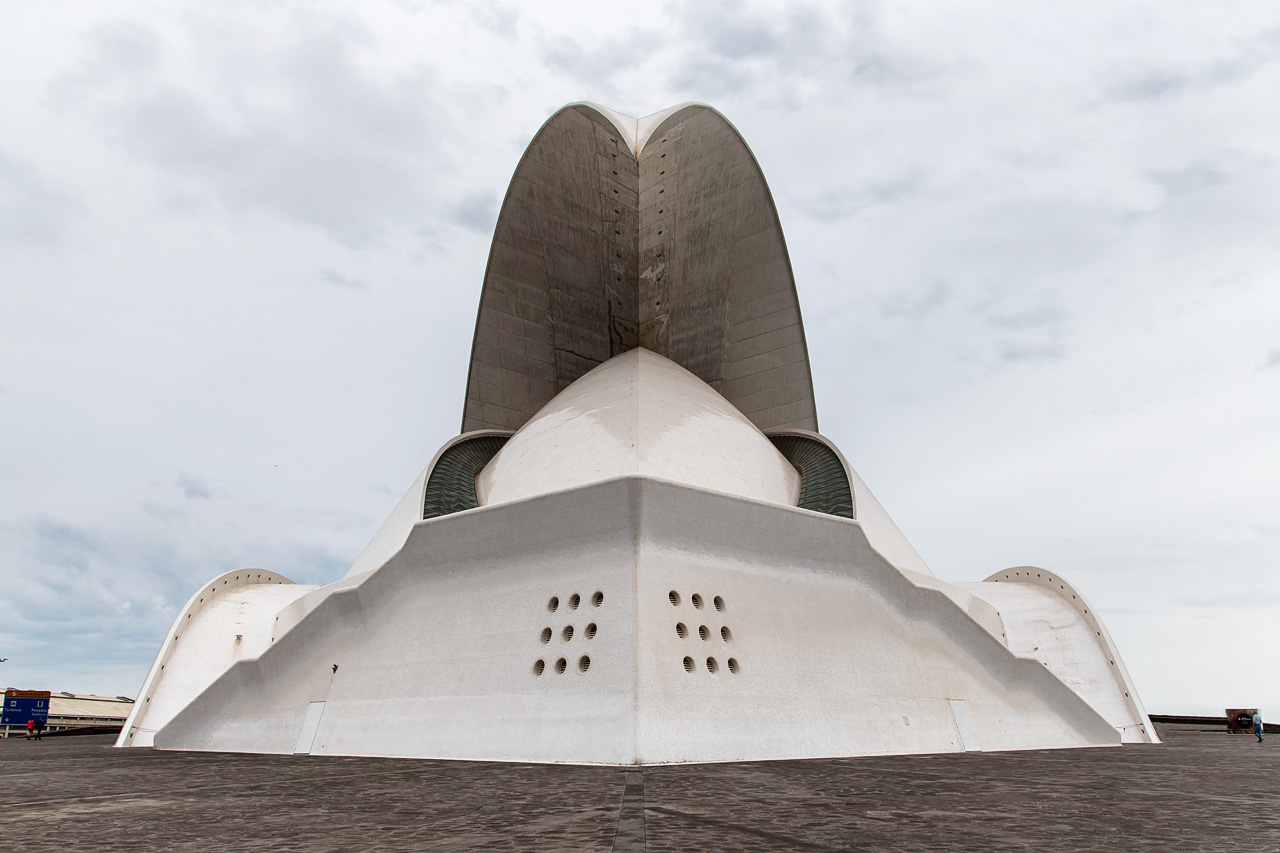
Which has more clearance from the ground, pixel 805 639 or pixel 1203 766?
pixel 805 639

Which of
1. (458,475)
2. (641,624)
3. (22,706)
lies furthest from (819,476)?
(22,706)

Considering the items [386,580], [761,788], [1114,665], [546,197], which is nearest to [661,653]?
[761,788]

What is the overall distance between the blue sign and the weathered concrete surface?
51.0 ft

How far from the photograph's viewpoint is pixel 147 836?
3787mm

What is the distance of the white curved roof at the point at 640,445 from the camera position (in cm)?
1195

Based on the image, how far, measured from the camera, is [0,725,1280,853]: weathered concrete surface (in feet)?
11.7

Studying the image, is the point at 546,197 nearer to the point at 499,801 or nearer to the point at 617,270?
the point at 617,270

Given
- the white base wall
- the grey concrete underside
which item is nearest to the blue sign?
the white base wall

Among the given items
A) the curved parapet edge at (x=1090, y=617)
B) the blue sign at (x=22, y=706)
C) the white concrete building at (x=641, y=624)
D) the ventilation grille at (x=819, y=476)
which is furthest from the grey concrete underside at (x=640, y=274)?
the blue sign at (x=22, y=706)

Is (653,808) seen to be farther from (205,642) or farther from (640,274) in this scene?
(640,274)

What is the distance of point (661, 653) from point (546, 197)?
43.8 feet

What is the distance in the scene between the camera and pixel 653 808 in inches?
Answer: 181

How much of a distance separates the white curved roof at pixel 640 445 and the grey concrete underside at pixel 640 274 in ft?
10.5

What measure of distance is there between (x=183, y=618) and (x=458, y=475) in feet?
20.3
